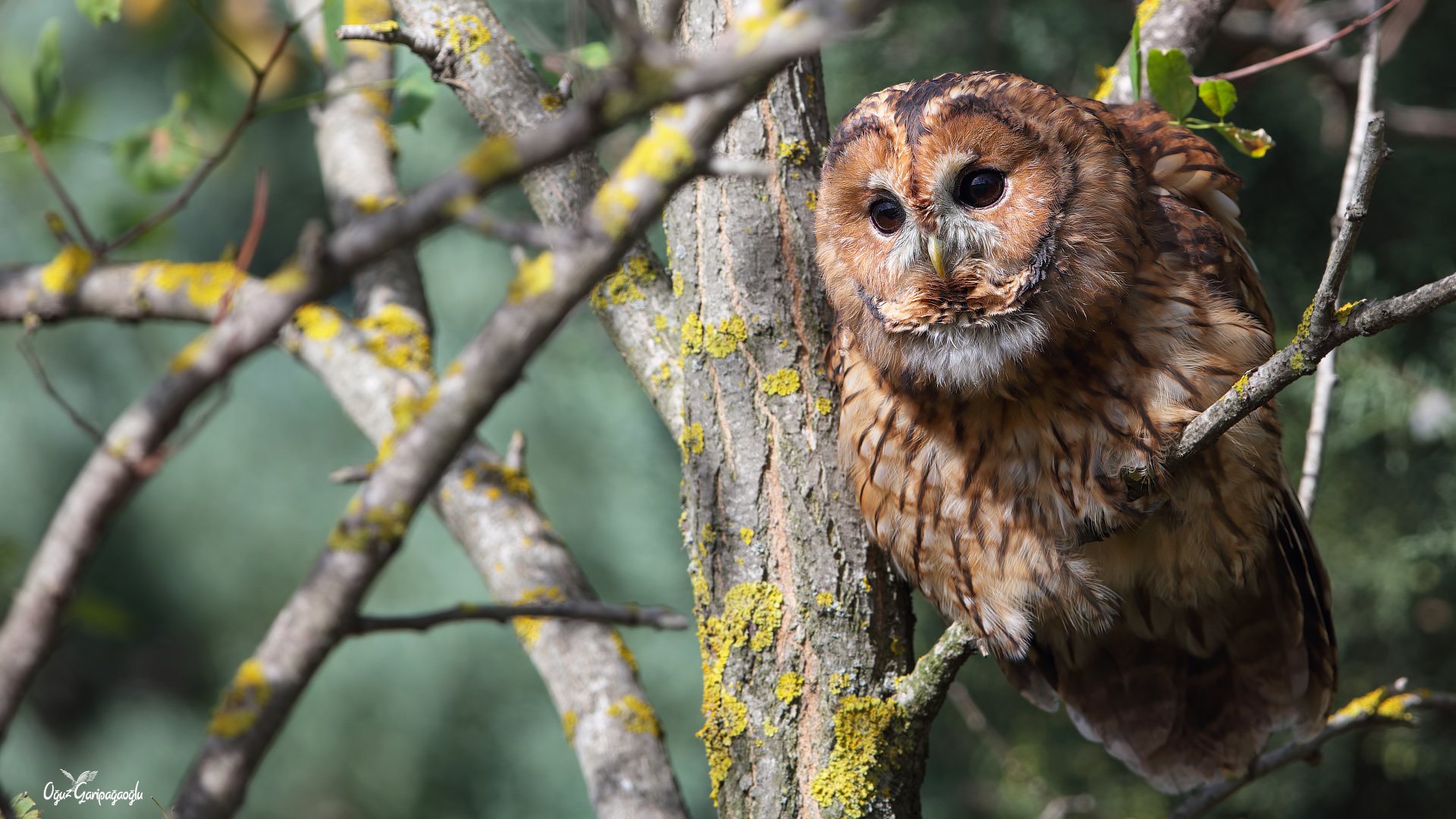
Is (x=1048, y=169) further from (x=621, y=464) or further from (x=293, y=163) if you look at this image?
(x=293, y=163)

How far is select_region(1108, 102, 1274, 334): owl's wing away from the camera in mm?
1247

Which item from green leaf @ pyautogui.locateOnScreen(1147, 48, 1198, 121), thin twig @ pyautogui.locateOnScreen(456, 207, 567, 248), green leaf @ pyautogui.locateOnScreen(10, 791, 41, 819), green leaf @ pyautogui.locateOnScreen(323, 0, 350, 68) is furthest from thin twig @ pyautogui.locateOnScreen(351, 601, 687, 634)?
green leaf @ pyautogui.locateOnScreen(323, 0, 350, 68)

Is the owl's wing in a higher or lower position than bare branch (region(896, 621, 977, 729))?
higher

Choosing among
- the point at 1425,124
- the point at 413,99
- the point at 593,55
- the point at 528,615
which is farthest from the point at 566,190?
the point at 1425,124

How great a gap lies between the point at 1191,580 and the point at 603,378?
2.09 meters

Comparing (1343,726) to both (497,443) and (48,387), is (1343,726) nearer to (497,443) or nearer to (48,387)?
(48,387)

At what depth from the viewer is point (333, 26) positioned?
1485mm

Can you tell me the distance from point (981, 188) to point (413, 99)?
0.90m

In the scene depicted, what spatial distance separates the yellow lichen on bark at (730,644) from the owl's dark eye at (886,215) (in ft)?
1.53

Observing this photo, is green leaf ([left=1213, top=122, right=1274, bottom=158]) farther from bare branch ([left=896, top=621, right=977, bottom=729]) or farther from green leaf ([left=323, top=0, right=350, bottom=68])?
green leaf ([left=323, top=0, right=350, bottom=68])

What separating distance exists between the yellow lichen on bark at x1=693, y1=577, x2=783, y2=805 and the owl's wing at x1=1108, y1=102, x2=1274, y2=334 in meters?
0.65

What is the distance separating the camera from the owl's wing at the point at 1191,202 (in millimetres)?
1247

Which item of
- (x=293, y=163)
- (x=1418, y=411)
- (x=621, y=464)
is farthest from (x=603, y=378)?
(x=1418, y=411)

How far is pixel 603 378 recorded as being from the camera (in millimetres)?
3102
